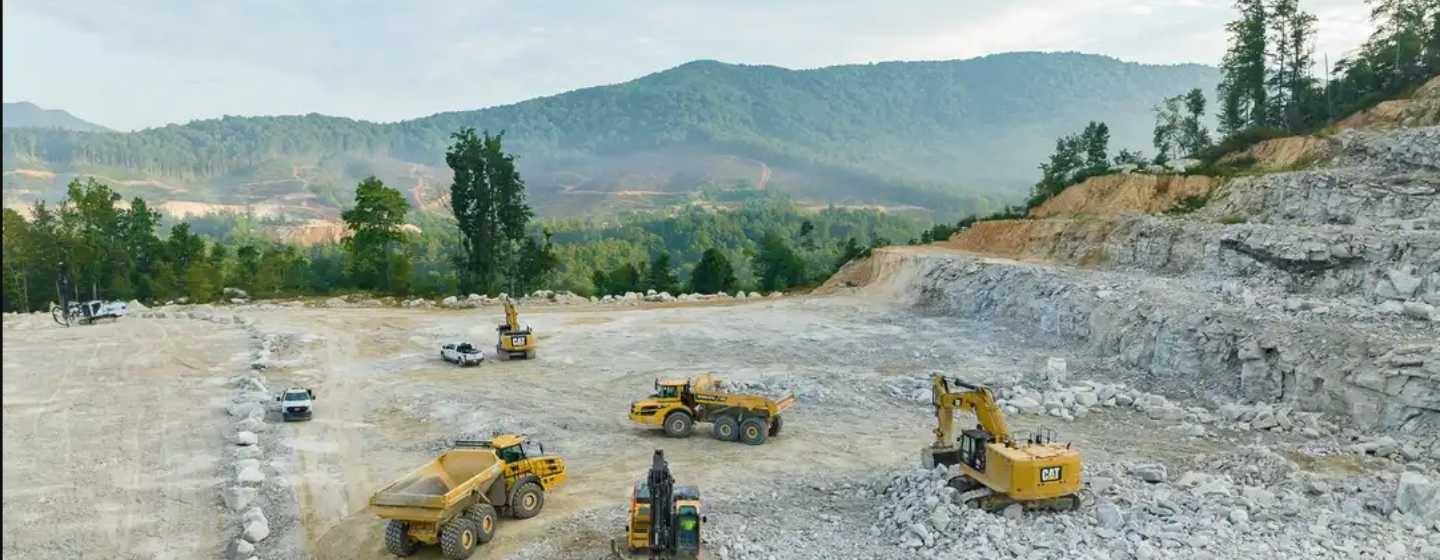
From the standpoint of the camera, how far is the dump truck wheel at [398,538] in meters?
14.1

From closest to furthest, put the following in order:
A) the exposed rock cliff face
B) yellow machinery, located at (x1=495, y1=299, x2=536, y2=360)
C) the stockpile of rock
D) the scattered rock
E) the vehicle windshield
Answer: the stockpile of rock < the vehicle windshield < the scattered rock < the exposed rock cliff face < yellow machinery, located at (x1=495, y1=299, x2=536, y2=360)

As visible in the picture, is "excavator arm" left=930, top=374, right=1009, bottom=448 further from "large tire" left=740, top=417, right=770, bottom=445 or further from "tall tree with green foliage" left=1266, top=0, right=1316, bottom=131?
"tall tree with green foliage" left=1266, top=0, right=1316, bottom=131

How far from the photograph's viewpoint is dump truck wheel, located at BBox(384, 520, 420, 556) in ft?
46.1

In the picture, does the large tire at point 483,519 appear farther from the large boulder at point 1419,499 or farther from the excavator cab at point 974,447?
the large boulder at point 1419,499

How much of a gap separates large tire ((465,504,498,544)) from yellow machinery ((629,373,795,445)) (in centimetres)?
695

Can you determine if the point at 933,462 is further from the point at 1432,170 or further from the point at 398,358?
the point at 1432,170

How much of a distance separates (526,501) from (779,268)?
47.5m

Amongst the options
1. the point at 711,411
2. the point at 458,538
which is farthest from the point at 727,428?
the point at 458,538

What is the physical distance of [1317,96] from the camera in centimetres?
5231

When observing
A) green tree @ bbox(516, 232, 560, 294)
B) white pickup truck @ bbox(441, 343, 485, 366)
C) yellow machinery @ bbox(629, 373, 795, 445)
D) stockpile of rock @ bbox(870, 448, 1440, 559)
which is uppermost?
green tree @ bbox(516, 232, 560, 294)

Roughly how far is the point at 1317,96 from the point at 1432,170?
2266 centimetres

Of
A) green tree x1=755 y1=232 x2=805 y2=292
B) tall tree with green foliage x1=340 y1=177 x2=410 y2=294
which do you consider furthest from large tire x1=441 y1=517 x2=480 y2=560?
green tree x1=755 y1=232 x2=805 y2=292

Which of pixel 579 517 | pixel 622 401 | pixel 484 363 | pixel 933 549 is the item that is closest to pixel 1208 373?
pixel 933 549

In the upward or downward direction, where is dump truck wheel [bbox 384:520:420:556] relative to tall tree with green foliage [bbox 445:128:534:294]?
downward
